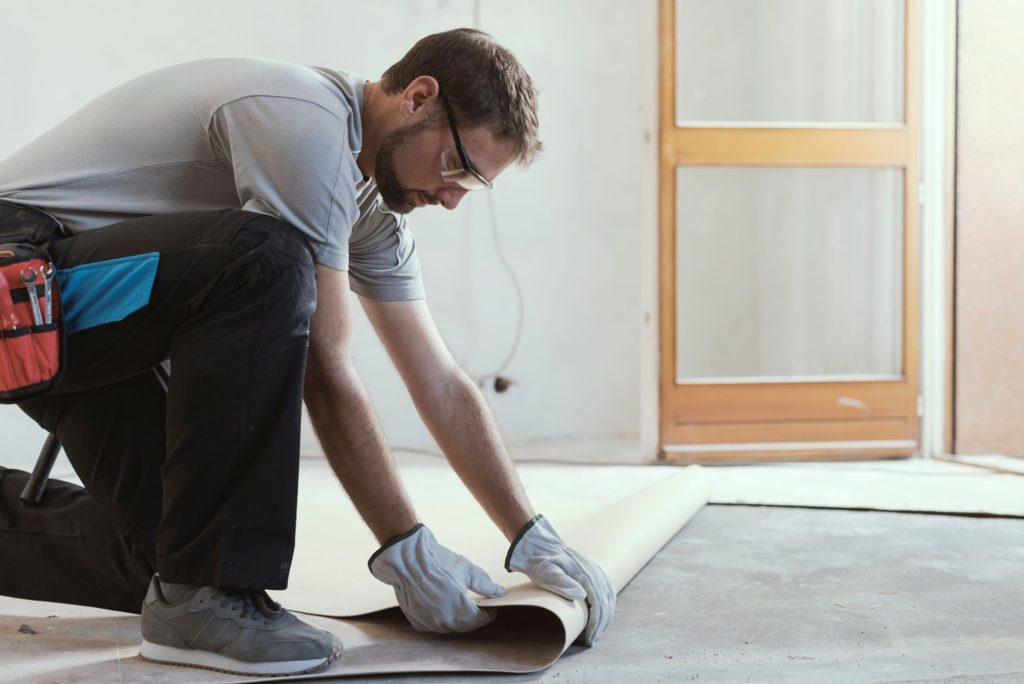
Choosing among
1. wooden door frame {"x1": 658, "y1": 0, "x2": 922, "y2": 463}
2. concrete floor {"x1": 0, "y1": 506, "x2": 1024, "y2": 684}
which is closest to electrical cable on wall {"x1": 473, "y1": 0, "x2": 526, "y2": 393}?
wooden door frame {"x1": 658, "y1": 0, "x2": 922, "y2": 463}

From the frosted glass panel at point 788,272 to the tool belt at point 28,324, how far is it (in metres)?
2.58

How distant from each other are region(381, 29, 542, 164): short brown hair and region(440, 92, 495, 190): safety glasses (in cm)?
1

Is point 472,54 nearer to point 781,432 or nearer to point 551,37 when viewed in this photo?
point 781,432

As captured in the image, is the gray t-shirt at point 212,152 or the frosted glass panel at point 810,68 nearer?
the gray t-shirt at point 212,152

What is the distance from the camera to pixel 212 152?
4.81 ft

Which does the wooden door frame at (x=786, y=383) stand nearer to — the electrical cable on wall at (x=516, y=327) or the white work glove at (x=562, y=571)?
the electrical cable on wall at (x=516, y=327)

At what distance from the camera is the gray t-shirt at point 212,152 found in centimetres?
137

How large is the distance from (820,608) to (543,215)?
2.63m

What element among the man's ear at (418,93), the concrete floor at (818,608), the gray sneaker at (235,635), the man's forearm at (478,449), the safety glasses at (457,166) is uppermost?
the man's ear at (418,93)

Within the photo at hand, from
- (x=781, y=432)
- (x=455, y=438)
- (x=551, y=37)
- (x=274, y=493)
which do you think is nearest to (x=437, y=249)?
(x=551, y=37)

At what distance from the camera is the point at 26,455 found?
11.3 ft

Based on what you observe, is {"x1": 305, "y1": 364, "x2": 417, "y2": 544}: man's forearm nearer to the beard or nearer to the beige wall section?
the beard

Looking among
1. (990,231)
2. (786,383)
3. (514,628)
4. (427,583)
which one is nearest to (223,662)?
Answer: (427,583)

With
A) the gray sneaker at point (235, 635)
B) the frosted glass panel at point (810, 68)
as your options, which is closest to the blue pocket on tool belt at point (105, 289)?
the gray sneaker at point (235, 635)
